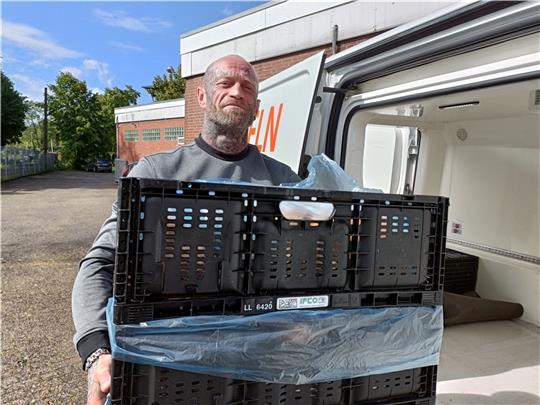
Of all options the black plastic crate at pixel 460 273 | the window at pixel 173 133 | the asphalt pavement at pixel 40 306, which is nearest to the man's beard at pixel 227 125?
the asphalt pavement at pixel 40 306

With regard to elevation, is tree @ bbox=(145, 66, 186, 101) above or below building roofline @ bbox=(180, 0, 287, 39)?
above

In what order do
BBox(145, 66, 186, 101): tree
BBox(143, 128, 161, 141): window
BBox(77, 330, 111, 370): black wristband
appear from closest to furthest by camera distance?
BBox(77, 330, 111, 370): black wristband < BBox(143, 128, 161, 141): window < BBox(145, 66, 186, 101): tree

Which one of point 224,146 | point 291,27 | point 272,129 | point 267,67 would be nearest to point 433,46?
point 224,146

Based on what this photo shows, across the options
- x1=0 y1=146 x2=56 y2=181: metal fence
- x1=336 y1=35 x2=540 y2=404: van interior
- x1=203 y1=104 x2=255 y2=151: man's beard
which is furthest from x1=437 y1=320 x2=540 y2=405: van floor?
x1=0 y1=146 x2=56 y2=181: metal fence

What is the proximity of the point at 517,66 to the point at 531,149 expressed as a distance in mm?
2382

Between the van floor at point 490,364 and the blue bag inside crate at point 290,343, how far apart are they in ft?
5.25

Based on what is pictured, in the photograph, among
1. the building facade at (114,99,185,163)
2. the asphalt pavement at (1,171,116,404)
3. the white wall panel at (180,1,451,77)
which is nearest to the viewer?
the asphalt pavement at (1,171,116,404)

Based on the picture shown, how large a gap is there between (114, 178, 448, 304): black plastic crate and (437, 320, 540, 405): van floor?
1.82m

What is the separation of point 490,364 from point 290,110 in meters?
2.49

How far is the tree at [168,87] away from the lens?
32.3m

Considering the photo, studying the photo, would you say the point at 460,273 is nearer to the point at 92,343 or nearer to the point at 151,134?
the point at 92,343

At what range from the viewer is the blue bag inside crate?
1104 mm

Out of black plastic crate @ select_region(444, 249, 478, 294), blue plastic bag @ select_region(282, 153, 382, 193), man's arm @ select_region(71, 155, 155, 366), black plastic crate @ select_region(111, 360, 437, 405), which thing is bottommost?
black plastic crate @ select_region(444, 249, 478, 294)

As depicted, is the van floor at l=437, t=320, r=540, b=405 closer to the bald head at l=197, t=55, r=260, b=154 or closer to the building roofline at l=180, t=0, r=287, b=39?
the bald head at l=197, t=55, r=260, b=154
